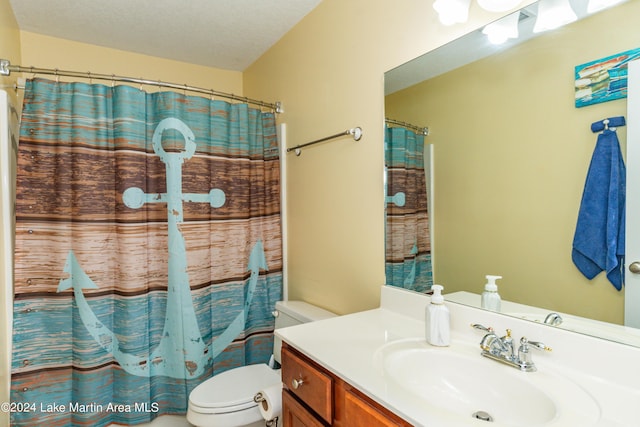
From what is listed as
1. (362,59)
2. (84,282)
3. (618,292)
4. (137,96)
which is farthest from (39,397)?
(618,292)

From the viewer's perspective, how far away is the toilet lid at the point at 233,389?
1.56 metres

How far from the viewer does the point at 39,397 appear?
66.2 inches

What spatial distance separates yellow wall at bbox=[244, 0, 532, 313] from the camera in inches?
57.4

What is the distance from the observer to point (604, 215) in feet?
2.92

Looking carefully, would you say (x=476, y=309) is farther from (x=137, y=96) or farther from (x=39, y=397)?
(x=39, y=397)

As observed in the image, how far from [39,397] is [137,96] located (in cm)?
159

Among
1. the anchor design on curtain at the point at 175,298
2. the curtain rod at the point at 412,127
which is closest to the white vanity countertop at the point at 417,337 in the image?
the curtain rod at the point at 412,127

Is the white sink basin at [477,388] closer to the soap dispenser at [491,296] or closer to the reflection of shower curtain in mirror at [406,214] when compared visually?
the soap dispenser at [491,296]

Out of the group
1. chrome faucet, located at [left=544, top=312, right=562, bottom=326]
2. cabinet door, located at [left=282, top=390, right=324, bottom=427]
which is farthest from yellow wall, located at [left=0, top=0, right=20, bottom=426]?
chrome faucet, located at [left=544, top=312, right=562, bottom=326]

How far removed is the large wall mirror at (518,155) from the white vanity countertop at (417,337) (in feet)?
0.20

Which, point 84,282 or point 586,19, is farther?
point 84,282

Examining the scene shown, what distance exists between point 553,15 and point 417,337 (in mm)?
1054

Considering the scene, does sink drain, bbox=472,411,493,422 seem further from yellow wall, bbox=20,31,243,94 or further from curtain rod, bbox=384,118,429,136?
yellow wall, bbox=20,31,243,94

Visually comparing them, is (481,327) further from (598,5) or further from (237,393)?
(237,393)
